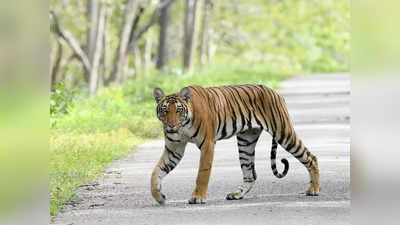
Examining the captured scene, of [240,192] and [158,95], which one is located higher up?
[158,95]

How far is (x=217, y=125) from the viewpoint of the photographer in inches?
357

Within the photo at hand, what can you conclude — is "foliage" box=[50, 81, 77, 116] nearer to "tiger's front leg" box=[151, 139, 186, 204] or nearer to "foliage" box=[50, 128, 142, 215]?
"foliage" box=[50, 128, 142, 215]

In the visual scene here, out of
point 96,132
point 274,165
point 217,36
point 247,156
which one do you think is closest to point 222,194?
point 247,156

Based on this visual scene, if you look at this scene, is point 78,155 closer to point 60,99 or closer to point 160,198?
point 160,198

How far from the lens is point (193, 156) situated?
42.9ft

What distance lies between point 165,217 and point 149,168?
358 cm

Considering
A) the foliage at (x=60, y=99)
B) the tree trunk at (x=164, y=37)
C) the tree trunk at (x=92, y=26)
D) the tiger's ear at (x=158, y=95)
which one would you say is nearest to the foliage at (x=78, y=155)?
the foliage at (x=60, y=99)

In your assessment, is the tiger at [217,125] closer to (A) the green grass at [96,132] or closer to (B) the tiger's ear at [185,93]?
(B) the tiger's ear at [185,93]

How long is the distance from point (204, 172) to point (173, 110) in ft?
2.08

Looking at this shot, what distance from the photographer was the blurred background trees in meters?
31.6

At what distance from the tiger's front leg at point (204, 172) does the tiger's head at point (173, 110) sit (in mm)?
325

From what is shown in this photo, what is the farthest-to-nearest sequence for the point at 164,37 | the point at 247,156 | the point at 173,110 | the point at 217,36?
the point at 217,36, the point at 164,37, the point at 247,156, the point at 173,110

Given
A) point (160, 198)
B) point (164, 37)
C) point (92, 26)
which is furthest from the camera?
point (164, 37)
